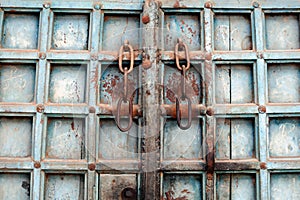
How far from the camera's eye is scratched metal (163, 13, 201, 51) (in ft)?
6.39

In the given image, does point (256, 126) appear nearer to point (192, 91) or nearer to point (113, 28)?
Result: point (192, 91)

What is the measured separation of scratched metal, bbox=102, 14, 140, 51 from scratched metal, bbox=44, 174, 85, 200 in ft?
2.30

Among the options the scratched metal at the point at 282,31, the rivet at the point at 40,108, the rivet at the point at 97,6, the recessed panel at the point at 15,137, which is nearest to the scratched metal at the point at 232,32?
the scratched metal at the point at 282,31

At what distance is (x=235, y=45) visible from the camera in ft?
6.46

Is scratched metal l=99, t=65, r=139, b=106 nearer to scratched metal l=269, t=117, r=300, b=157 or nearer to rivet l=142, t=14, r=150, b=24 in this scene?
rivet l=142, t=14, r=150, b=24

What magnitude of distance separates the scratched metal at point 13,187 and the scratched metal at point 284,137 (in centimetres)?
128

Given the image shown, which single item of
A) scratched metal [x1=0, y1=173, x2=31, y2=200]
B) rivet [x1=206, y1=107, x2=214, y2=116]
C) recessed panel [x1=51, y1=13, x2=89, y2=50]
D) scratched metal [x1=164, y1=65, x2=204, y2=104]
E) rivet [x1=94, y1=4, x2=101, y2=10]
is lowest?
scratched metal [x1=0, y1=173, x2=31, y2=200]

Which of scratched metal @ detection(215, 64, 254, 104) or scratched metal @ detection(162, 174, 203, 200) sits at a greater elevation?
scratched metal @ detection(215, 64, 254, 104)

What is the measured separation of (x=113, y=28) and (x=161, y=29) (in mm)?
259

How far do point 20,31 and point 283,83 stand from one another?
1.43 m

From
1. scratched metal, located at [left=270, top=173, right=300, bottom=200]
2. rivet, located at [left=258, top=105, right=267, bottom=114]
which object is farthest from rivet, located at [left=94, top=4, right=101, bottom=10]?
scratched metal, located at [left=270, top=173, right=300, bottom=200]

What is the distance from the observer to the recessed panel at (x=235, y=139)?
1.91 m

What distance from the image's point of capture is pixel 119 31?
196 centimetres

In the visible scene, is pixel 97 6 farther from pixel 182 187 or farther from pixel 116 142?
pixel 182 187
